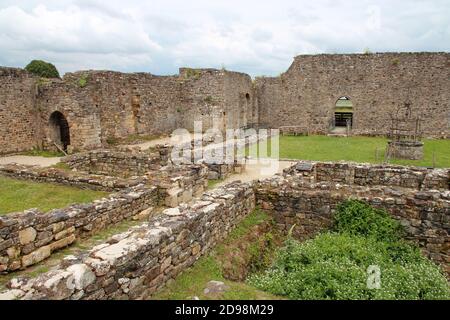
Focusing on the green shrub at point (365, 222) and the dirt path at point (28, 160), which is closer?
the green shrub at point (365, 222)

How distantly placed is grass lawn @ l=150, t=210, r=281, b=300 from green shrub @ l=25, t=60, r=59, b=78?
37265 millimetres

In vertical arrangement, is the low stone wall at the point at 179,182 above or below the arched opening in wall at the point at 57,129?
below

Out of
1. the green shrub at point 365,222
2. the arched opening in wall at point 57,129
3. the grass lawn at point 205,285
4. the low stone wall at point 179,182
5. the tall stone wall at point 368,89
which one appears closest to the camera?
the grass lawn at point 205,285

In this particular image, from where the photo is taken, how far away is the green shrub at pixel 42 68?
37.7 m

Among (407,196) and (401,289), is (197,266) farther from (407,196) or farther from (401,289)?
(407,196)

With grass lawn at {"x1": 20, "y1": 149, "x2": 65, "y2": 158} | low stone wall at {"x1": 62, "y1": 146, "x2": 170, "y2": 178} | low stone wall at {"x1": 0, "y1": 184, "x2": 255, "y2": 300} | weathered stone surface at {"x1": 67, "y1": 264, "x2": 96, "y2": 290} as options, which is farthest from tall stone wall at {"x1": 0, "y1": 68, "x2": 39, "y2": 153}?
weathered stone surface at {"x1": 67, "y1": 264, "x2": 96, "y2": 290}

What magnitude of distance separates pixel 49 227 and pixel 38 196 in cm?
419

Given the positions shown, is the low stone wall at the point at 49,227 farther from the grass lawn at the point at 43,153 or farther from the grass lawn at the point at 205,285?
the grass lawn at the point at 43,153

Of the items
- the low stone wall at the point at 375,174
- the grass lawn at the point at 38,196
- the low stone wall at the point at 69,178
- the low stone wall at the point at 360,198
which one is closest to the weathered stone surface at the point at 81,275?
the low stone wall at the point at 360,198

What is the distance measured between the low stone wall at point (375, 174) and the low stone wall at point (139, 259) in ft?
16.7

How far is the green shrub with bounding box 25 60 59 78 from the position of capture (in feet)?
124

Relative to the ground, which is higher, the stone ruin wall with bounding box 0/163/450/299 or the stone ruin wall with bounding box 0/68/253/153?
the stone ruin wall with bounding box 0/68/253/153

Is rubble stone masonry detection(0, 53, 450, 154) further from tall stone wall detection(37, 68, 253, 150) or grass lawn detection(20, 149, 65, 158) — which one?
grass lawn detection(20, 149, 65, 158)

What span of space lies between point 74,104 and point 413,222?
16.2 m
